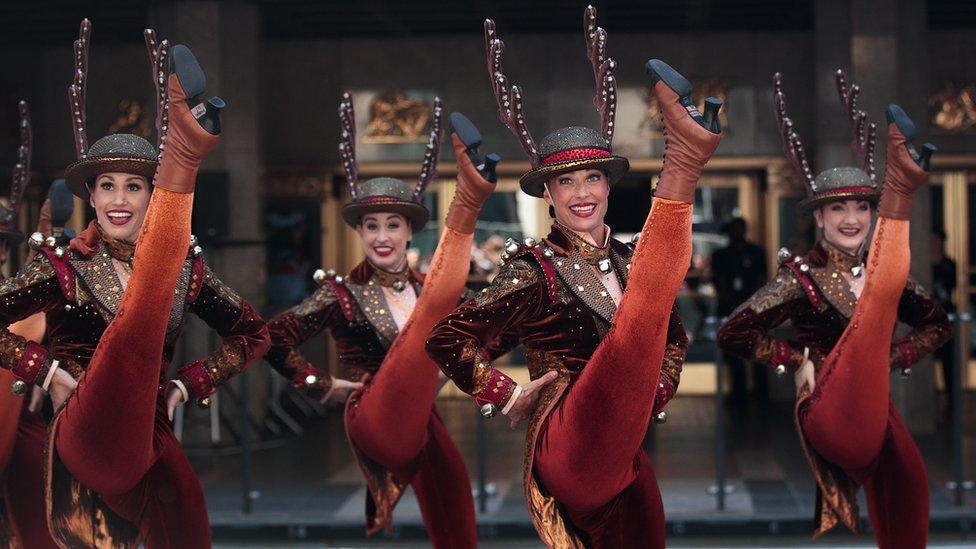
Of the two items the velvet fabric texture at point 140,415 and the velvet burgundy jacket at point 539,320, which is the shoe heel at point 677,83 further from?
the velvet fabric texture at point 140,415

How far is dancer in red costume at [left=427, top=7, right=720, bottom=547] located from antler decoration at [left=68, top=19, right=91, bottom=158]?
1357mm

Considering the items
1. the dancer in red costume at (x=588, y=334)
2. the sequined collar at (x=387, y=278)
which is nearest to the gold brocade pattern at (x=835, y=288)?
the dancer in red costume at (x=588, y=334)

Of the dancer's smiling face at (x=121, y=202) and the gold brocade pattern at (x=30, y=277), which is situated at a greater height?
the dancer's smiling face at (x=121, y=202)

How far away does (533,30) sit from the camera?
41.1ft

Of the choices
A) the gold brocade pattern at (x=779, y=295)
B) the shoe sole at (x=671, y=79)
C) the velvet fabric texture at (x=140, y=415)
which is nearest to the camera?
the shoe sole at (x=671, y=79)

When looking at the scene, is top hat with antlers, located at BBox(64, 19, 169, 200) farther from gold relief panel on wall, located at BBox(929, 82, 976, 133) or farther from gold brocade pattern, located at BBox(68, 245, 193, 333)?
gold relief panel on wall, located at BBox(929, 82, 976, 133)

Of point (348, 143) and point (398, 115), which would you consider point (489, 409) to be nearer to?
point (348, 143)

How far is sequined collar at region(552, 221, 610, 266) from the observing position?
4.22 meters

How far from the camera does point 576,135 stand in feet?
14.0

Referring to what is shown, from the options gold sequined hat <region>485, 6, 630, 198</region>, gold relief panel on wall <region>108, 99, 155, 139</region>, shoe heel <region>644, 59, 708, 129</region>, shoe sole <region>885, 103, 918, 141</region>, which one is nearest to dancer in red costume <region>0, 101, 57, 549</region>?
gold sequined hat <region>485, 6, 630, 198</region>

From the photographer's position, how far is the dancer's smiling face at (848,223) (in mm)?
5422

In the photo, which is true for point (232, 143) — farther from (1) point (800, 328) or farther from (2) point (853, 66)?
(1) point (800, 328)

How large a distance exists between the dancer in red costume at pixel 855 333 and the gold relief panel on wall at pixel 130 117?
25.8 ft

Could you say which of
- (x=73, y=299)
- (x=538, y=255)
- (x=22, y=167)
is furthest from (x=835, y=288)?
(x=22, y=167)
